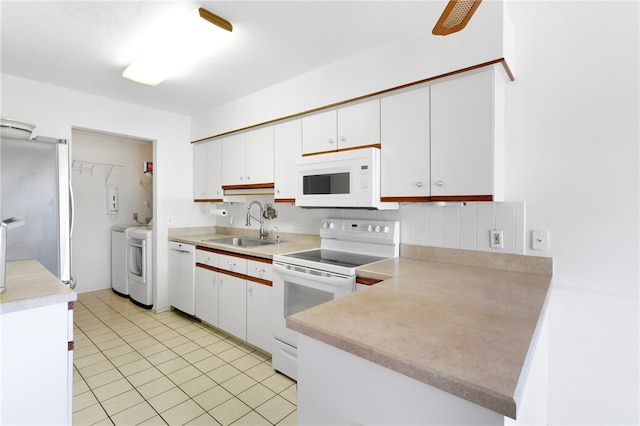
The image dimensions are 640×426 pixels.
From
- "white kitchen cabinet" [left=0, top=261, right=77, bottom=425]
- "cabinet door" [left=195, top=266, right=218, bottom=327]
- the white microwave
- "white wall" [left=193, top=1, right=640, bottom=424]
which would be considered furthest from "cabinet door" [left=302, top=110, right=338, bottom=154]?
"white kitchen cabinet" [left=0, top=261, right=77, bottom=425]

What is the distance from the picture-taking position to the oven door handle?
6.42 ft

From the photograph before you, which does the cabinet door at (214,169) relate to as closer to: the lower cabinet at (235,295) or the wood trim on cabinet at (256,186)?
the wood trim on cabinet at (256,186)

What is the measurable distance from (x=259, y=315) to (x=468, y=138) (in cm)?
202

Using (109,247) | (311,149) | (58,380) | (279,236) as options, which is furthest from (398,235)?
(109,247)

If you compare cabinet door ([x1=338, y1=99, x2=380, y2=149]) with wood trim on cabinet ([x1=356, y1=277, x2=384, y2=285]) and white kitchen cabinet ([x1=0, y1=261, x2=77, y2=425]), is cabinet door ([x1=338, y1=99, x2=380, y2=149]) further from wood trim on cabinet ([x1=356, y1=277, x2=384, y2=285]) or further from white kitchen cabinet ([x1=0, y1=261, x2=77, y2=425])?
white kitchen cabinet ([x1=0, y1=261, x2=77, y2=425])

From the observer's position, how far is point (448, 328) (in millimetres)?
995

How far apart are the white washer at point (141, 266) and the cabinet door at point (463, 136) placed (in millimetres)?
3300

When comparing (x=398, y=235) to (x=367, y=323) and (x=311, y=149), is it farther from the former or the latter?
(x=367, y=323)

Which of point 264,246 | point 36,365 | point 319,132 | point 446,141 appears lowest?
point 36,365

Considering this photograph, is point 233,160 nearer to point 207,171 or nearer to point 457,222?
point 207,171

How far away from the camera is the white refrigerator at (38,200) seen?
214cm

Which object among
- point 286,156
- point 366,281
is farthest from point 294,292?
point 286,156

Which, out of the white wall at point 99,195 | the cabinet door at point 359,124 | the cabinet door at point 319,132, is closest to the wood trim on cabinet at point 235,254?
the cabinet door at point 319,132

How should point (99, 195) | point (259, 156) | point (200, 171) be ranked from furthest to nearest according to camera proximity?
point (99, 195), point (200, 171), point (259, 156)
